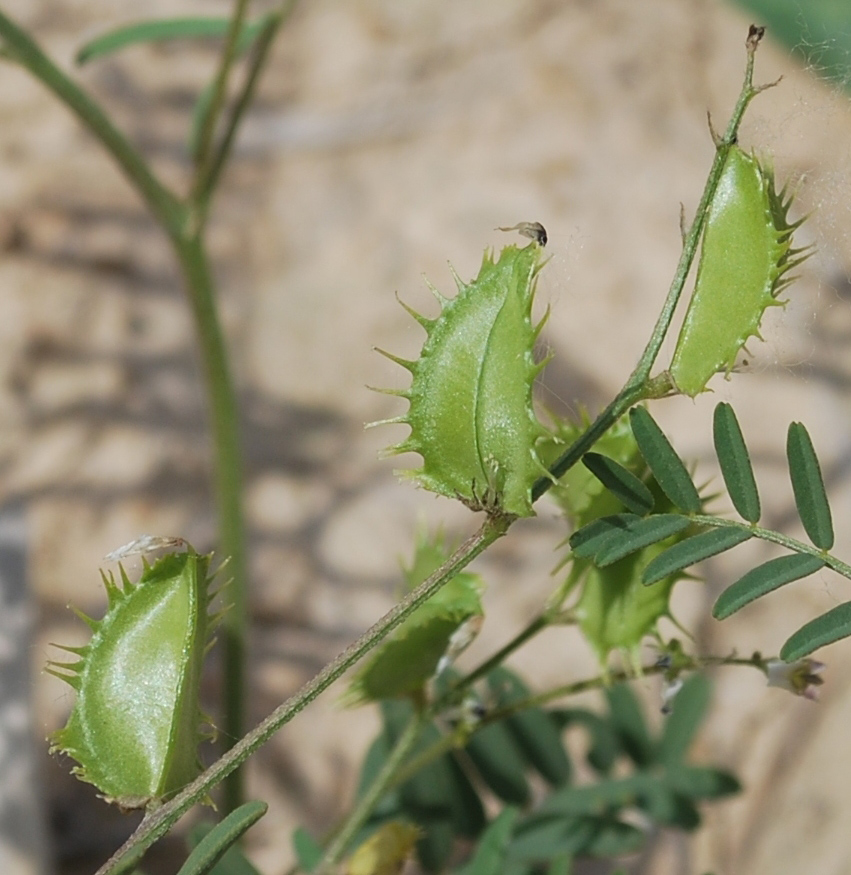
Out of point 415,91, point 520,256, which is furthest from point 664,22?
point 520,256

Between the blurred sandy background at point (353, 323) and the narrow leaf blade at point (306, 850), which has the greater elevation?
the blurred sandy background at point (353, 323)

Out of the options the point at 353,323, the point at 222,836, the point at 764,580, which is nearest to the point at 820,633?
the point at 764,580

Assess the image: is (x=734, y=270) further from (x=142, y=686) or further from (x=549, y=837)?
(x=549, y=837)

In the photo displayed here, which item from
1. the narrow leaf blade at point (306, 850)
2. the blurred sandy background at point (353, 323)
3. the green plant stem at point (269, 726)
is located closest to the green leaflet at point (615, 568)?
the green plant stem at point (269, 726)

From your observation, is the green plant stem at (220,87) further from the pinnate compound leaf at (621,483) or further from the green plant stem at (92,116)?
the pinnate compound leaf at (621,483)

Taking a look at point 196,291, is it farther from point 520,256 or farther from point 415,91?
point 415,91
